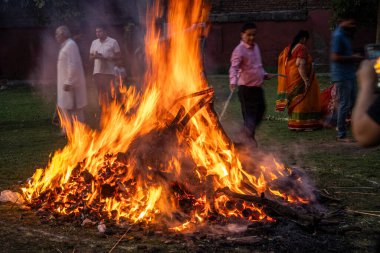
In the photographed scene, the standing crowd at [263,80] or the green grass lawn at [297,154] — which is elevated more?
the standing crowd at [263,80]

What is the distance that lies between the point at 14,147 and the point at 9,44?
1543cm

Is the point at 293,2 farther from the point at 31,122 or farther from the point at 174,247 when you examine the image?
the point at 174,247

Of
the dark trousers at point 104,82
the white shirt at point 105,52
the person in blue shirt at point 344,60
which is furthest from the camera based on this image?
the dark trousers at point 104,82

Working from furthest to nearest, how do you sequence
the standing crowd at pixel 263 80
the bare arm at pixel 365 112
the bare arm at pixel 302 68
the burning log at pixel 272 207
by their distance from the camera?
the bare arm at pixel 302 68
the standing crowd at pixel 263 80
the burning log at pixel 272 207
the bare arm at pixel 365 112

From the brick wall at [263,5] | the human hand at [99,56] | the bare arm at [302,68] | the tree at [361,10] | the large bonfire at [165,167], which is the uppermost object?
the brick wall at [263,5]

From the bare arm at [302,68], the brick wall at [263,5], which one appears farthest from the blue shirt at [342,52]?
the brick wall at [263,5]

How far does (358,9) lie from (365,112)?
1952cm

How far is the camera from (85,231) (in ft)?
20.3

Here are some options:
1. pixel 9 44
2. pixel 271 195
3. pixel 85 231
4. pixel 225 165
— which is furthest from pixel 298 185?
pixel 9 44

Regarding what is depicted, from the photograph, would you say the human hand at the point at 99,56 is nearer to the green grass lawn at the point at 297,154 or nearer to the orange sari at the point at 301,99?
the green grass lawn at the point at 297,154

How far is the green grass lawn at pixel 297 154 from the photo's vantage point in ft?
23.0

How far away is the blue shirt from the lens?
33.4ft

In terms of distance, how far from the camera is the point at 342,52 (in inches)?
404

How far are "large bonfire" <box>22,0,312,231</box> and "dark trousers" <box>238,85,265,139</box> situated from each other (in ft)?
5.68
